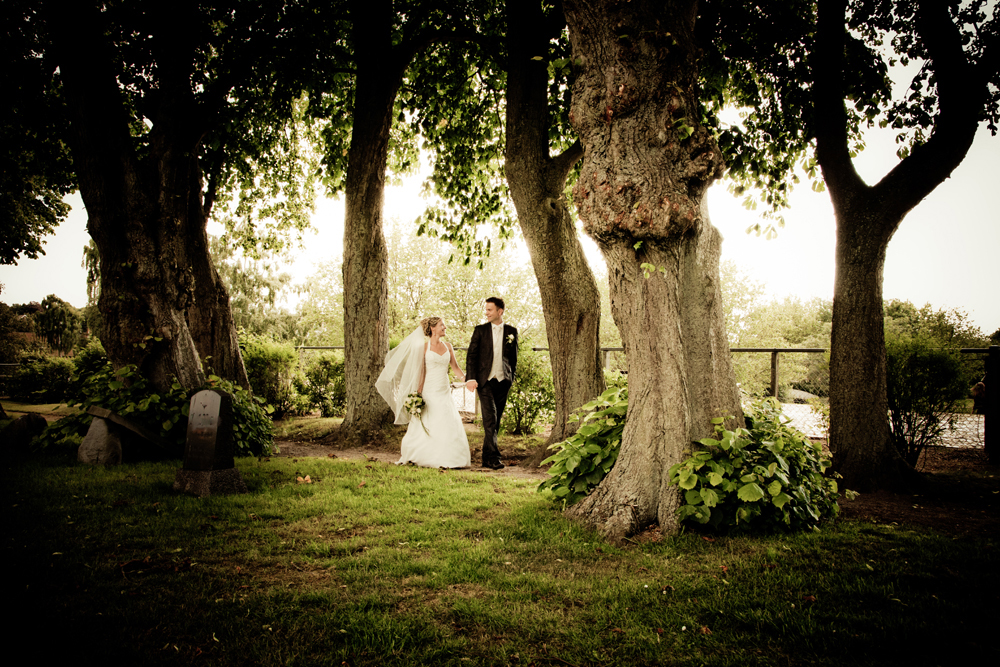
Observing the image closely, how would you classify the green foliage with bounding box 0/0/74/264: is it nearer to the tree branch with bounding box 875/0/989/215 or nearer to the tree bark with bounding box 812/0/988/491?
the tree bark with bounding box 812/0/988/491

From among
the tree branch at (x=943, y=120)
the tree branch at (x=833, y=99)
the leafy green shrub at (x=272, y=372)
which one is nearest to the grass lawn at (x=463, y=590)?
the tree branch at (x=943, y=120)

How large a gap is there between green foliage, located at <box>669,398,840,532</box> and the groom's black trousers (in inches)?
166

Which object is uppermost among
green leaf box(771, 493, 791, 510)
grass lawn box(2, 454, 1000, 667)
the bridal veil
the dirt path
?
the bridal veil

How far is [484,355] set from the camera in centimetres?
840

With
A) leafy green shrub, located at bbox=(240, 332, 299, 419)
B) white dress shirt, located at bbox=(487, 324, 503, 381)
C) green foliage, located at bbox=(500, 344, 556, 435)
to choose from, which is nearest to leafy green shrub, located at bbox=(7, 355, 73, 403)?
leafy green shrub, located at bbox=(240, 332, 299, 419)

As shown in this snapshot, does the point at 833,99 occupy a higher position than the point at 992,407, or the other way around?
the point at 833,99

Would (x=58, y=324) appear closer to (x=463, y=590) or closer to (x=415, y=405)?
(x=415, y=405)

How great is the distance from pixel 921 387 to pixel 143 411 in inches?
434

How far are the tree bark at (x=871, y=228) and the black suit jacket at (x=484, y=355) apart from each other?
14.9 feet

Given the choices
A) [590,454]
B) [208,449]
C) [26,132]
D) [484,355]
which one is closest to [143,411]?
[208,449]

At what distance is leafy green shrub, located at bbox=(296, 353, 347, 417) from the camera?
13617 millimetres

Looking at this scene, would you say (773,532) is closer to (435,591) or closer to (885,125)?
(435,591)

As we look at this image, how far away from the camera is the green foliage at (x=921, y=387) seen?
269 inches

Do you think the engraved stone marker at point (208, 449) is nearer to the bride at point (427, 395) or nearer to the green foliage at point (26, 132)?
the bride at point (427, 395)
